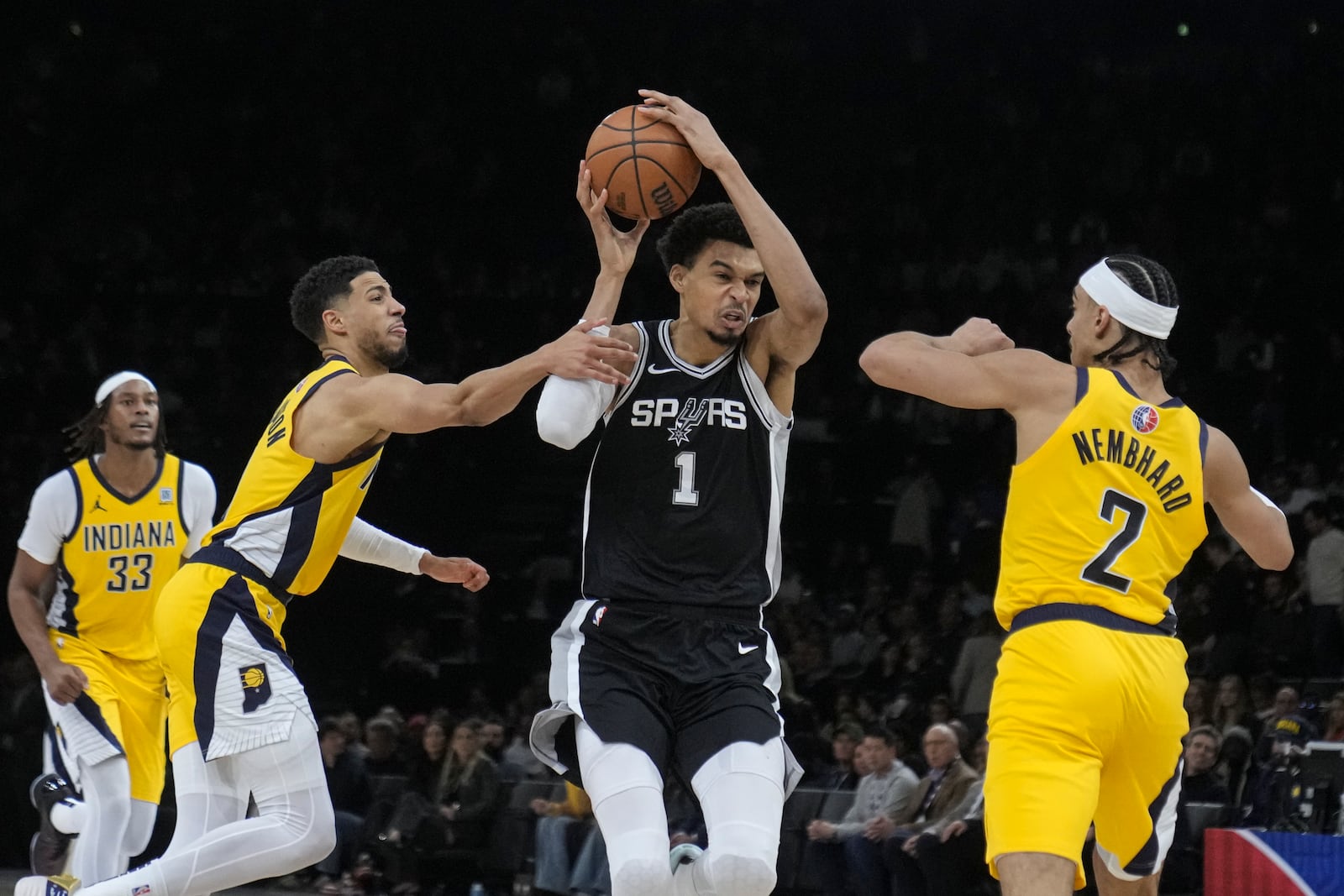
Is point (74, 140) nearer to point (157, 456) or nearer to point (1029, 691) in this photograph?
point (157, 456)

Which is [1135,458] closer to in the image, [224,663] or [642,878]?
[642,878]

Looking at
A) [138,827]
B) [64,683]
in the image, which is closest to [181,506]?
[64,683]

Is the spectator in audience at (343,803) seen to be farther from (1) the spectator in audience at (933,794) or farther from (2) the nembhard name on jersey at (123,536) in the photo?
(2) the nembhard name on jersey at (123,536)

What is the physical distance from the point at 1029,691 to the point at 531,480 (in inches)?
505

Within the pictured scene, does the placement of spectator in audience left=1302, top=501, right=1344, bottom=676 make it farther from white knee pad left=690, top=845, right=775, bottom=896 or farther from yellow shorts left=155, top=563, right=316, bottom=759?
yellow shorts left=155, top=563, right=316, bottom=759

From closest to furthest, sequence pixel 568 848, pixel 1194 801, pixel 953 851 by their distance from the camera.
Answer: pixel 953 851, pixel 1194 801, pixel 568 848

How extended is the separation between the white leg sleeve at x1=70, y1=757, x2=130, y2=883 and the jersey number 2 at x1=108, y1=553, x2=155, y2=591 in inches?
30.6

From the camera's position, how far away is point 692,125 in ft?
16.8

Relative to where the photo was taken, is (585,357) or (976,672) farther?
(976,672)

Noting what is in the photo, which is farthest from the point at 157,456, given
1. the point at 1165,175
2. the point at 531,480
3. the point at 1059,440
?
the point at 1165,175

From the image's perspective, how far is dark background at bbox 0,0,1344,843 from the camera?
16.3 metres

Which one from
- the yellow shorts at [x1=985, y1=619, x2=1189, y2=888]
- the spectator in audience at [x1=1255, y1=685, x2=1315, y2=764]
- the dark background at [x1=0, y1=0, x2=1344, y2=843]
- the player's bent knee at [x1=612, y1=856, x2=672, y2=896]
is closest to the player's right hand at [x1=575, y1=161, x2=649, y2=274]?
the yellow shorts at [x1=985, y1=619, x2=1189, y2=888]

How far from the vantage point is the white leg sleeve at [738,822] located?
15.0 ft

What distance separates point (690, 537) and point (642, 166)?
117 cm
